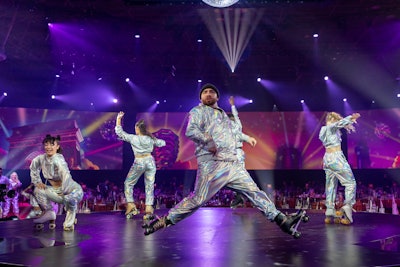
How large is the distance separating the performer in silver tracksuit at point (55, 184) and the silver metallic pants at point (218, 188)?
2130mm

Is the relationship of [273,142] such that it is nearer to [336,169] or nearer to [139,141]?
[139,141]

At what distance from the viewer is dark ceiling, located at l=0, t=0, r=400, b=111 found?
1008 centimetres

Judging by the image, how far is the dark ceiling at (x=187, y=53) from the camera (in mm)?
10078

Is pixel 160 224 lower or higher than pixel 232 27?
lower

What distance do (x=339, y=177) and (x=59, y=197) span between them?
437 cm

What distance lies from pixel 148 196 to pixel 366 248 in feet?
14.7

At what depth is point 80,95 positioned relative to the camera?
15750mm

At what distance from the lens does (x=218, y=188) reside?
3.77m

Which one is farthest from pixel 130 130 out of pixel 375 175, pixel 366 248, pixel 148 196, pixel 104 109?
pixel 366 248

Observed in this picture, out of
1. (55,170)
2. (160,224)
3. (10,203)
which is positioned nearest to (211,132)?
(160,224)

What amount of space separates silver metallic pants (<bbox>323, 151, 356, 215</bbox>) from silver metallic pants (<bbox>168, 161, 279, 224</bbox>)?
250cm

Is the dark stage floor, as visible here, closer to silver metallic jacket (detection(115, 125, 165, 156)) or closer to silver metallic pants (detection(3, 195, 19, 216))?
silver metallic jacket (detection(115, 125, 165, 156))

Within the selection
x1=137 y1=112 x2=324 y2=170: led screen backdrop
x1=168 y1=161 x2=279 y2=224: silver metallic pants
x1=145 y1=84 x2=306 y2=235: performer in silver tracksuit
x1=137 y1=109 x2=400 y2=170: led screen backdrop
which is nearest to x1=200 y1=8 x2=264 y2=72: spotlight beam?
x1=137 y1=112 x2=324 y2=170: led screen backdrop

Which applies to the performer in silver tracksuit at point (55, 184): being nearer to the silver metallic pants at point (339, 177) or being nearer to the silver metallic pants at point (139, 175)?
the silver metallic pants at point (139, 175)
